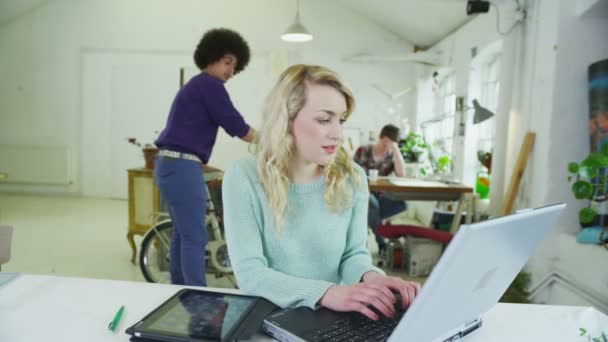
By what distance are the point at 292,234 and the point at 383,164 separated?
3253 millimetres

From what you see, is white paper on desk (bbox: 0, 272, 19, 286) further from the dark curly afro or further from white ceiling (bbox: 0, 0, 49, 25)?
white ceiling (bbox: 0, 0, 49, 25)

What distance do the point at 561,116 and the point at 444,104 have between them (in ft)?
11.3

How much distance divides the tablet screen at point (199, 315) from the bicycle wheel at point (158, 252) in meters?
2.20

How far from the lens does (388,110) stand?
706cm

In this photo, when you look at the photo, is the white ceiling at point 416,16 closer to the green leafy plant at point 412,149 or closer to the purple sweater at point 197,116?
the green leafy plant at point 412,149

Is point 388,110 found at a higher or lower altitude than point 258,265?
higher

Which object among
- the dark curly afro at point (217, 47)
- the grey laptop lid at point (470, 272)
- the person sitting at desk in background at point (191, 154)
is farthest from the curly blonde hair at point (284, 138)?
the dark curly afro at point (217, 47)

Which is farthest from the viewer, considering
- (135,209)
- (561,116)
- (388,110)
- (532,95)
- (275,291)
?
(388,110)

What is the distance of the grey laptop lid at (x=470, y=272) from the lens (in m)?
0.53

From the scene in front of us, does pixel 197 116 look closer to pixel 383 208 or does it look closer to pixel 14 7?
pixel 383 208

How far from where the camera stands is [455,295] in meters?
0.61

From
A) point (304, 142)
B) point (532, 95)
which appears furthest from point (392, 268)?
point (304, 142)

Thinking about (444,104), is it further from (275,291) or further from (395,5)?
(275,291)

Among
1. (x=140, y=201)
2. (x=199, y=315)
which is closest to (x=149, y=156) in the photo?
(x=140, y=201)
